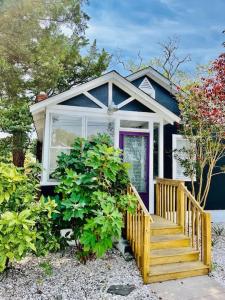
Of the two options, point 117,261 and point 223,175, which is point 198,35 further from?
point 117,261

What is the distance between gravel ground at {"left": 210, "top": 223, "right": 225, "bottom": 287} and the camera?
17.7 feet

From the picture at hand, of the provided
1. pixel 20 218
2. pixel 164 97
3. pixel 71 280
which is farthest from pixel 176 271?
pixel 164 97

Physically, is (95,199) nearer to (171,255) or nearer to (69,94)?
(171,255)

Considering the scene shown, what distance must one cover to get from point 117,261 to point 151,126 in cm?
390

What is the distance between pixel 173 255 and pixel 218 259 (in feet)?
4.76

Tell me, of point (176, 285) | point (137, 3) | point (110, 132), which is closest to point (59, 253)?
point (176, 285)

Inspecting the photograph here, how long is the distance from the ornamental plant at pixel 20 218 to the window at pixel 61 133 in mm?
1487

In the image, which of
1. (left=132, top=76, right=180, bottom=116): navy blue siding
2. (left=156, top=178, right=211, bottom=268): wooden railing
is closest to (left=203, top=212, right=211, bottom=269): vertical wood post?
(left=156, top=178, right=211, bottom=268): wooden railing

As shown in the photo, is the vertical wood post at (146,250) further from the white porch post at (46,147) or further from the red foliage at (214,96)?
the red foliage at (214,96)

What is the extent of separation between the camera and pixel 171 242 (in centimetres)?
591

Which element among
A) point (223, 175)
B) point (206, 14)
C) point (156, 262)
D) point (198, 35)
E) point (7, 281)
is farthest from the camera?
point (198, 35)

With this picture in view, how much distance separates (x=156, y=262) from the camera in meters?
5.39

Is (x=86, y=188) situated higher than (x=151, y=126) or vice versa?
(x=151, y=126)

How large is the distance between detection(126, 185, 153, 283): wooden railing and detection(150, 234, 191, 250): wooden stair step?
0.41 metres
